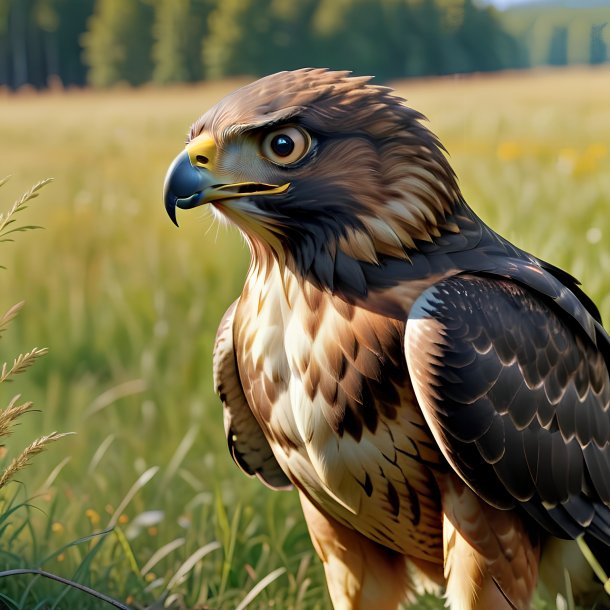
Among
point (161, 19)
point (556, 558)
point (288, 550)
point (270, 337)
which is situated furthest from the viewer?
point (161, 19)

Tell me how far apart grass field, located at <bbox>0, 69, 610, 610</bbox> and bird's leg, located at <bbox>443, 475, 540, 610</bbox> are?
1.00 metres

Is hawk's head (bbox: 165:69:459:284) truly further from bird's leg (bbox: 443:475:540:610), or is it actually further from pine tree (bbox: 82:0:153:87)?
pine tree (bbox: 82:0:153:87)

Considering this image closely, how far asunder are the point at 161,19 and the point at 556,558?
6277 millimetres

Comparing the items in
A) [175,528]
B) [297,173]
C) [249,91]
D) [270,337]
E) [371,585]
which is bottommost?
[175,528]

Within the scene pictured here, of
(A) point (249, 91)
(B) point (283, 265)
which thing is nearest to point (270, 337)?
(B) point (283, 265)

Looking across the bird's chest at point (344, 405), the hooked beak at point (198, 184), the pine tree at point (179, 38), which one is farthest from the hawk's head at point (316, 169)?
the pine tree at point (179, 38)

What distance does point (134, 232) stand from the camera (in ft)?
19.9

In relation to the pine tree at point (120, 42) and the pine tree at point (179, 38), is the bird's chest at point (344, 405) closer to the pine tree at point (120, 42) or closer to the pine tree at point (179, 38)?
the pine tree at point (179, 38)

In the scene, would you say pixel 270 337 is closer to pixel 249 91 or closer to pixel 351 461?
pixel 351 461

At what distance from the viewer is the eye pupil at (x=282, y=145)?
2.37 metres

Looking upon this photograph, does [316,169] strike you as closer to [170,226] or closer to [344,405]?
[344,405]

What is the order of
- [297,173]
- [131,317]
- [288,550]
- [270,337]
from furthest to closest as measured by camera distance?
[131,317]
[288,550]
[270,337]
[297,173]

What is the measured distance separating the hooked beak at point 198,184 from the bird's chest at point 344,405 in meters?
0.31

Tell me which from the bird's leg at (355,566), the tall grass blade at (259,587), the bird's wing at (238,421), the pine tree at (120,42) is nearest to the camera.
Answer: the bird's wing at (238,421)
